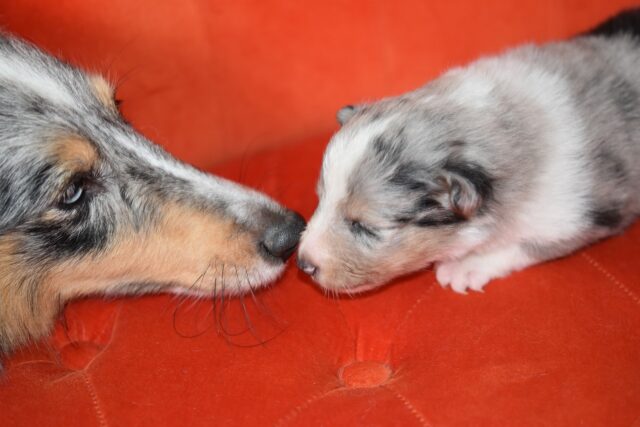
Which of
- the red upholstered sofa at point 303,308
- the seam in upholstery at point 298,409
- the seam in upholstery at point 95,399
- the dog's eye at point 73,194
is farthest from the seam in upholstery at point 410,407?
the dog's eye at point 73,194

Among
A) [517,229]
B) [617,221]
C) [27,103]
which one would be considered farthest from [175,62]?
[617,221]

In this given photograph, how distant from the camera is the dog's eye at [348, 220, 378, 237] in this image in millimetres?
2508

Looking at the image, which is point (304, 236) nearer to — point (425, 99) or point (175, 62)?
point (425, 99)

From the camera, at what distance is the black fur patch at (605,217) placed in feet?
8.66

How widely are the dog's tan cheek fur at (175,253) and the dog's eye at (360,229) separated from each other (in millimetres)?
347

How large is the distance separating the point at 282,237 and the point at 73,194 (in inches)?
27.8

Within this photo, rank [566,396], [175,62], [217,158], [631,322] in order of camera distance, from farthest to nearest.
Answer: [217,158] < [175,62] < [631,322] < [566,396]

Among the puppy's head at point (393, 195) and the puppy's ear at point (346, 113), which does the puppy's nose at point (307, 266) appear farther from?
the puppy's ear at point (346, 113)

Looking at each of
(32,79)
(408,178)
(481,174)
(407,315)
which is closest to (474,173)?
(481,174)

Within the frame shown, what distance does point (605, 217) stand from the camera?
2654mm

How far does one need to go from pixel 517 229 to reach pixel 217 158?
1610mm

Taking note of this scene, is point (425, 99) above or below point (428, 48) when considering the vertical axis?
below

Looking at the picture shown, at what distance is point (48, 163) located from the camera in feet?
7.36

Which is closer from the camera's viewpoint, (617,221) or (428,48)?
(617,221)
